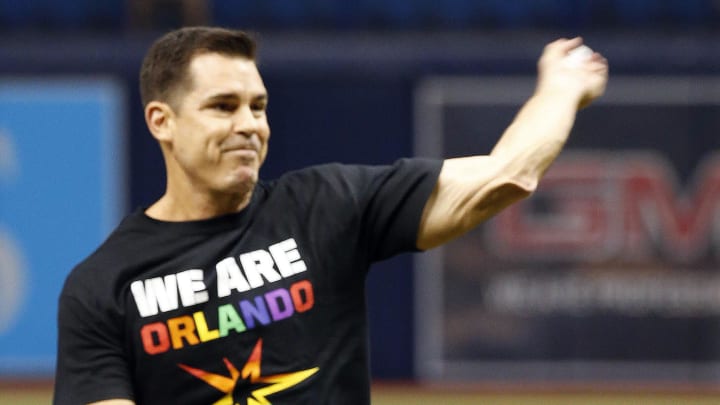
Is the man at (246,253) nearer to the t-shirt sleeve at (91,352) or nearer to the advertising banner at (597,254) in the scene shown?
the t-shirt sleeve at (91,352)

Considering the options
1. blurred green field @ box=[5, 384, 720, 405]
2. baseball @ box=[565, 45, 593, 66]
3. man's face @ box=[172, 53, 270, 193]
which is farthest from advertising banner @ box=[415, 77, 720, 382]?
man's face @ box=[172, 53, 270, 193]

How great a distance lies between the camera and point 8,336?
9.16 metres

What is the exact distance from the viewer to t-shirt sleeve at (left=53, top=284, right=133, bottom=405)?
2.90 m

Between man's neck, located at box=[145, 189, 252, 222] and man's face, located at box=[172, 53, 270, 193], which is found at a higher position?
man's face, located at box=[172, 53, 270, 193]

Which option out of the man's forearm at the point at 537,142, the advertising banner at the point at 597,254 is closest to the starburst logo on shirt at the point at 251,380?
the man's forearm at the point at 537,142

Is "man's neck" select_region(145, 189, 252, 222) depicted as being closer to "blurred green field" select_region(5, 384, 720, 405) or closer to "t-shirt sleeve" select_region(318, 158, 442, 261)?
"t-shirt sleeve" select_region(318, 158, 442, 261)

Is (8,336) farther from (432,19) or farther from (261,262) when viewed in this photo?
(261,262)

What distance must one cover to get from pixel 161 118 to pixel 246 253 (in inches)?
13.9

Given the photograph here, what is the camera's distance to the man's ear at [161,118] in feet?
9.82

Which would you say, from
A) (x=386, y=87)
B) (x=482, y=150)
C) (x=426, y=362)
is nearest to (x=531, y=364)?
(x=426, y=362)

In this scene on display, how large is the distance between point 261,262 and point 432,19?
723cm

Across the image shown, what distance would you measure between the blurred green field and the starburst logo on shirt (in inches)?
223

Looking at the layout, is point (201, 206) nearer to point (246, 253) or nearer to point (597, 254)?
point (246, 253)

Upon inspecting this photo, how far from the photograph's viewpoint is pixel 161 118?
9.89 ft
